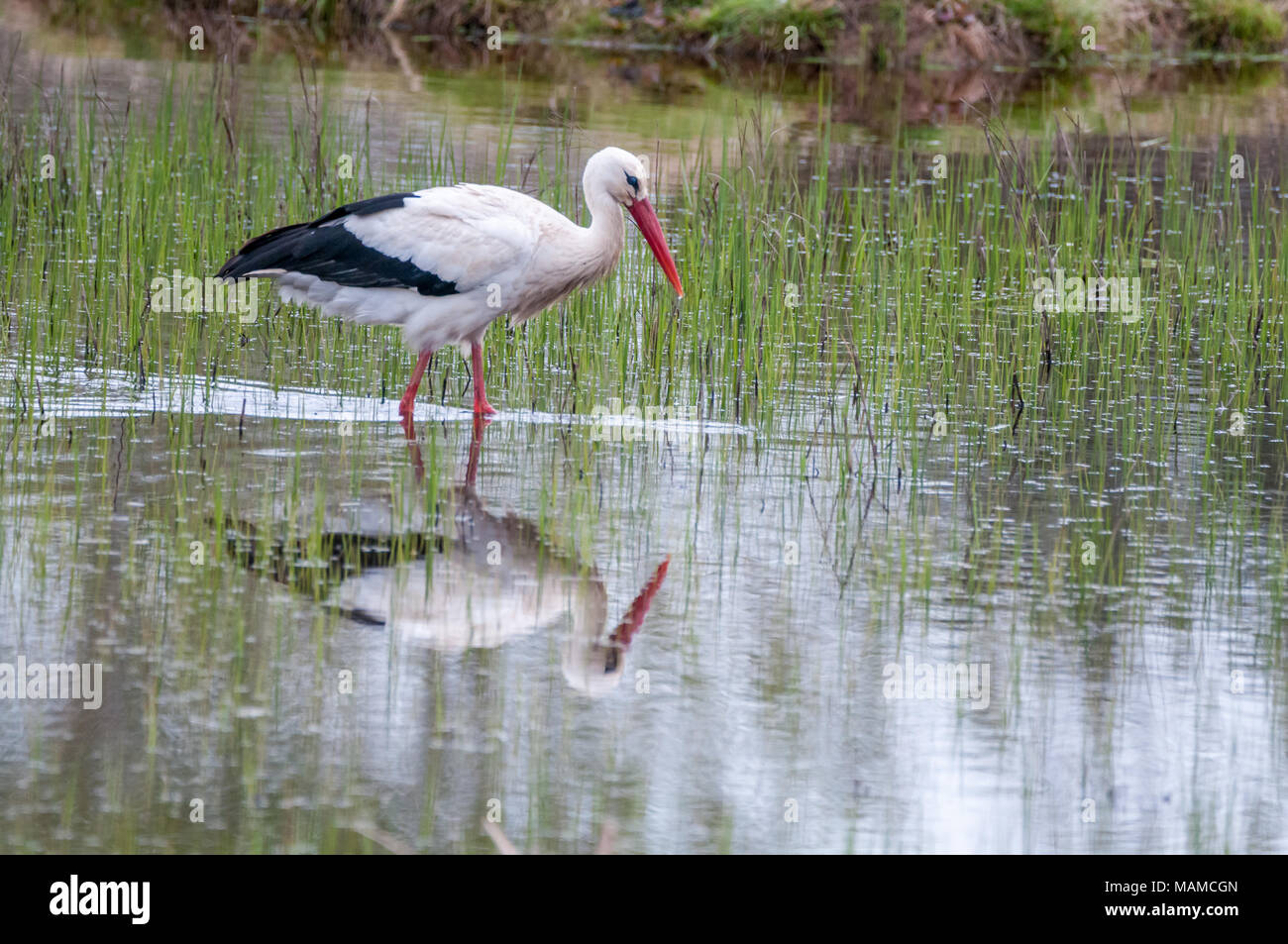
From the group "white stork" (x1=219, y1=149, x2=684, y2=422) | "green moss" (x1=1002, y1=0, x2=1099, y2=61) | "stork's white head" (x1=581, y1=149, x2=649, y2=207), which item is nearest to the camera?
"white stork" (x1=219, y1=149, x2=684, y2=422)

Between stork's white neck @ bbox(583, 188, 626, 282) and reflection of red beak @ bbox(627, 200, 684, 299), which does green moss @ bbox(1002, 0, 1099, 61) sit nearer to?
reflection of red beak @ bbox(627, 200, 684, 299)

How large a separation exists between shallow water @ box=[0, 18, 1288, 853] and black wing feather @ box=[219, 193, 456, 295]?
49cm

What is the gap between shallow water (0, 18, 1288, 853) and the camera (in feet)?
13.6

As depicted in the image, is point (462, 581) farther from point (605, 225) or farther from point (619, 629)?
point (605, 225)

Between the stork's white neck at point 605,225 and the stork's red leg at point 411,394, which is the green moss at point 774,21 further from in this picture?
the stork's red leg at point 411,394

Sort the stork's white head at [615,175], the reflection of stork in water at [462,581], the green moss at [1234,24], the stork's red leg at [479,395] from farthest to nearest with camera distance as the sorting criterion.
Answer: the green moss at [1234,24] < the stork's white head at [615,175] < the stork's red leg at [479,395] < the reflection of stork in water at [462,581]

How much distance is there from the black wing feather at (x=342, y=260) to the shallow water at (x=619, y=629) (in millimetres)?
488

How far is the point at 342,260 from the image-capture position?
7609mm

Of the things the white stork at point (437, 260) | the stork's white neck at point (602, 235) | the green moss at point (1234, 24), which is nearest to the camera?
the white stork at point (437, 260)

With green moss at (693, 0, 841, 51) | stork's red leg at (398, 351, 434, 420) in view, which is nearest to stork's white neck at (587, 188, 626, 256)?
stork's red leg at (398, 351, 434, 420)

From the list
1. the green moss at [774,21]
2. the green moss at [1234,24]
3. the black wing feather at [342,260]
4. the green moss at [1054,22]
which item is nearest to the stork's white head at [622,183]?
the black wing feather at [342,260]

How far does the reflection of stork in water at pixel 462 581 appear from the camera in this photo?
16.5ft
